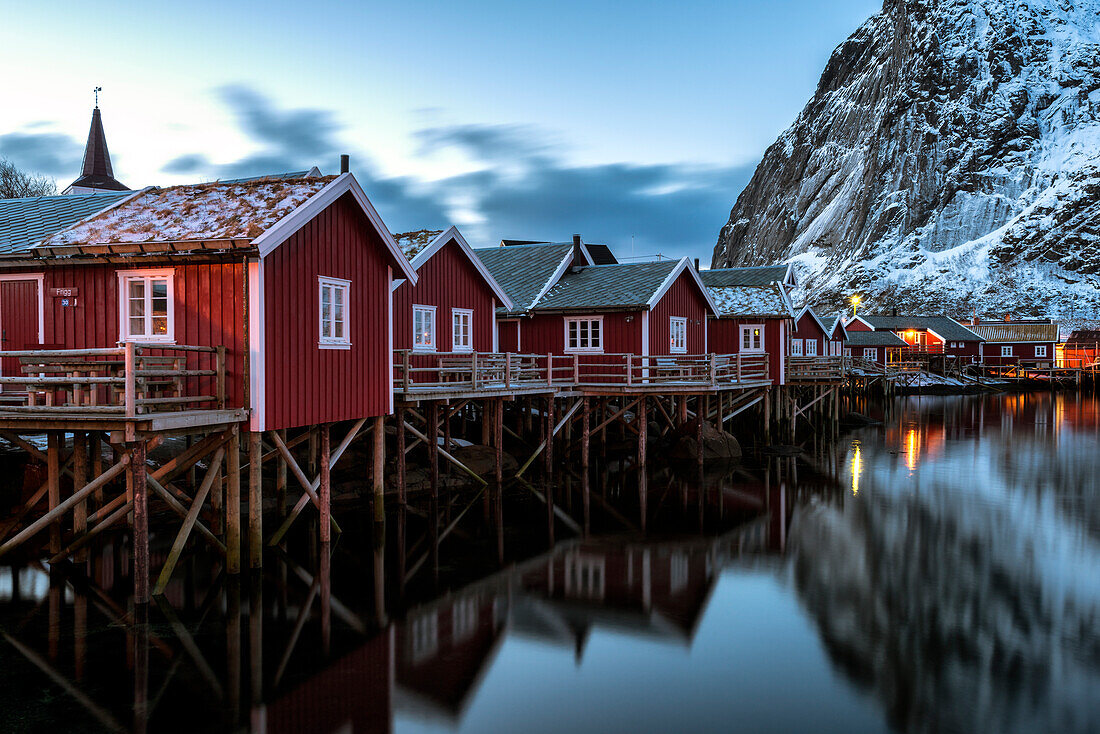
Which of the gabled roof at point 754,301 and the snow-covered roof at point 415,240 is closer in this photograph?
the snow-covered roof at point 415,240

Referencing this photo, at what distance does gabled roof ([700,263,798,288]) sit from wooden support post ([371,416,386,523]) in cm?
2595

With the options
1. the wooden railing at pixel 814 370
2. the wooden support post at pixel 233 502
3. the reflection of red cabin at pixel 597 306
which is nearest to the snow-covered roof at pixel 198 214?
the wooden support post at pixel 233 502

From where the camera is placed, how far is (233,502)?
13.6 meters

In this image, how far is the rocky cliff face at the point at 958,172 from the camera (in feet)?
396

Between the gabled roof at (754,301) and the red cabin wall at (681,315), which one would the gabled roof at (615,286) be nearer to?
the red cabin wall at (681,315)

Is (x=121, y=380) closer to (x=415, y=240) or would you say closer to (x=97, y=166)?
(x=415, y=240)

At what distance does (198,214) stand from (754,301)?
27.3 metres

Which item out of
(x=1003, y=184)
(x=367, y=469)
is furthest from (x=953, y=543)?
(x=1003, y=184)

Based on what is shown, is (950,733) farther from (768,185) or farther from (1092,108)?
(768,185)

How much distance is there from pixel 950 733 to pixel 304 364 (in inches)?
423

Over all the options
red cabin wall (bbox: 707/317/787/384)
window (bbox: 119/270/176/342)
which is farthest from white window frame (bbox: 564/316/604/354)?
window (bbox: 119/270/176/342)

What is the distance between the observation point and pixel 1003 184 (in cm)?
13675

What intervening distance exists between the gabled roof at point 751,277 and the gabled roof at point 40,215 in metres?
28.7

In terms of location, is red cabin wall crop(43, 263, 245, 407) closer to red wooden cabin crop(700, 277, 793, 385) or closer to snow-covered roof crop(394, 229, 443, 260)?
snow-covered roof crop(394, 229, 443, 260)
